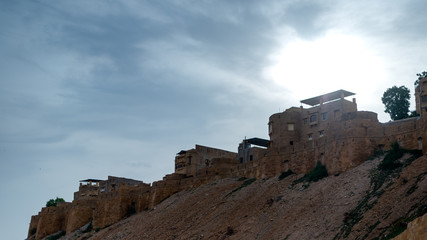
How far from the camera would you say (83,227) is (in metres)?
50.7

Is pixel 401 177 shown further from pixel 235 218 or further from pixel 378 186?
pixel 235 218

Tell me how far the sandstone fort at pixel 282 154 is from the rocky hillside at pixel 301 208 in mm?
1350

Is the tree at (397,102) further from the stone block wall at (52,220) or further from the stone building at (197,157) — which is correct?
the stone block wall at (52,220)

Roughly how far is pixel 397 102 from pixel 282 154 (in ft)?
64.1

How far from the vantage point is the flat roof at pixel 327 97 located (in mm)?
46203

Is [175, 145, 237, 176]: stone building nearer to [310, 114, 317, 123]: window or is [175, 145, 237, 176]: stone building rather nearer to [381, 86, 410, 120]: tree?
[310, 114, 317, 123]: window

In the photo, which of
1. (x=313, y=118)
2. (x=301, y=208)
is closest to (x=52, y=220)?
(x=313, y=118)

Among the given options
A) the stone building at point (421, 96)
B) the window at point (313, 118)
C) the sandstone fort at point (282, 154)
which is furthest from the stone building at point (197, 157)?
the stone building at point (421, 96)

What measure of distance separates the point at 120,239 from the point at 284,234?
1690 centimetres

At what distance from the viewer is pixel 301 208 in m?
27.6

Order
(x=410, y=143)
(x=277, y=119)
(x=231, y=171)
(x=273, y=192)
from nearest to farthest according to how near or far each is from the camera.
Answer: (x=410, y=143) < (x=273, y=192) < (x=231, y=171) < (x=277, y=119)

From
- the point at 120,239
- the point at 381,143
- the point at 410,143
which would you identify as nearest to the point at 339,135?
the point at 381,143

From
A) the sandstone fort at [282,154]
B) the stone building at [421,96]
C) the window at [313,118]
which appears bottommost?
the sandstone fort at [282,154]

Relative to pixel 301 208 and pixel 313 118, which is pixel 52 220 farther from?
pixel 301 208
